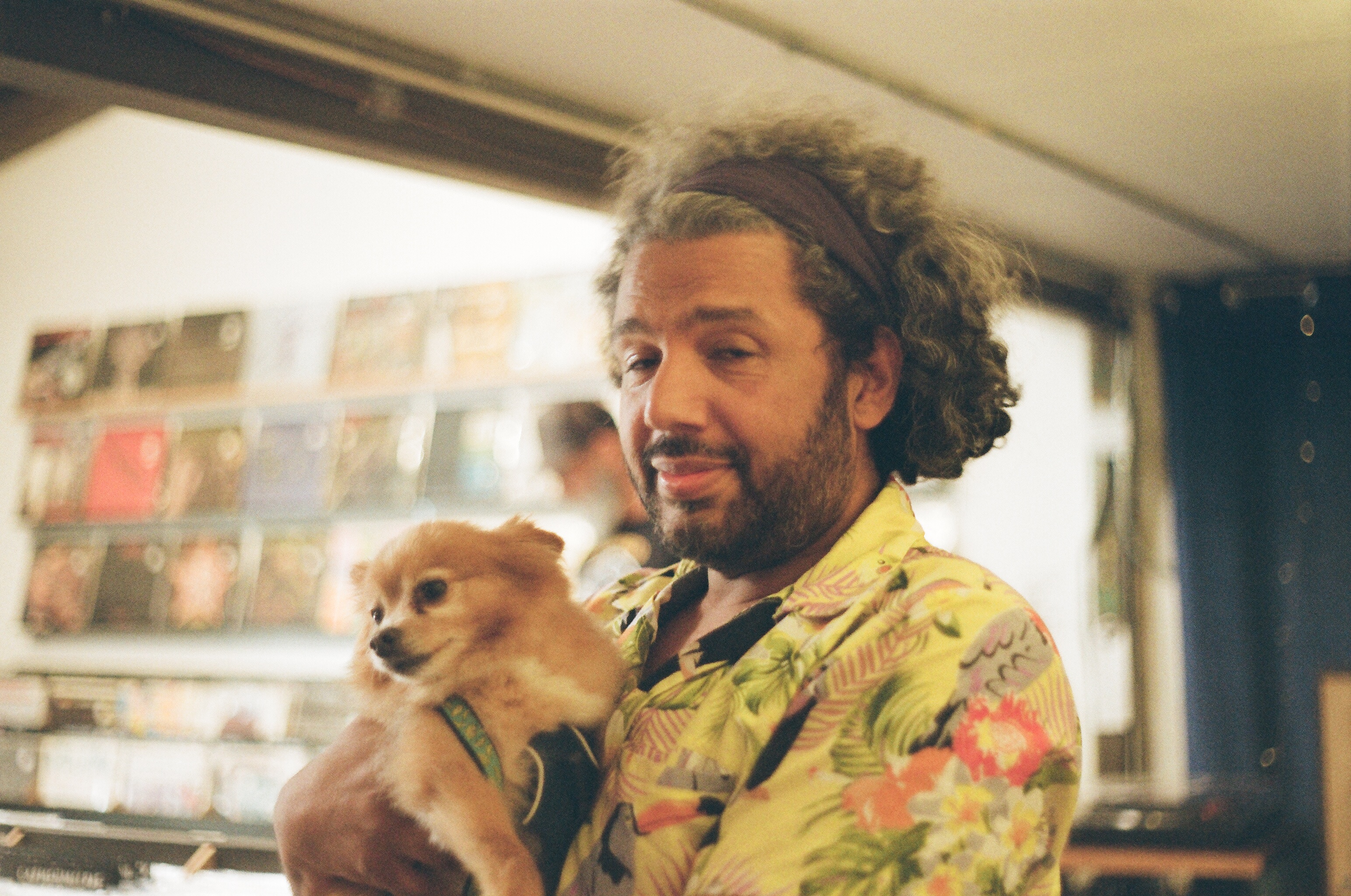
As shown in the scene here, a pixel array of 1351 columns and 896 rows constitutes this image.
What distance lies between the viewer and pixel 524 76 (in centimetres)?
280

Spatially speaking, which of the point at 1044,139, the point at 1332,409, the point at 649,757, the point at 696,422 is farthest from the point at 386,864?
the point at 1332,409

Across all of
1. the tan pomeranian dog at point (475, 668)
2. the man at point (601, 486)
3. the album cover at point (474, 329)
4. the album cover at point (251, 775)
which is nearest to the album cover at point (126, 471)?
the album cover at point (251, 775)

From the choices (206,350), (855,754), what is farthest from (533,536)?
(206,350)

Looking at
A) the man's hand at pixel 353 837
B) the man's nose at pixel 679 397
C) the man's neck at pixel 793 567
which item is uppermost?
the man's nose at pixel 679 397

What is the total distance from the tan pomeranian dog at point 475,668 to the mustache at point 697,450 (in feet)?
0.90

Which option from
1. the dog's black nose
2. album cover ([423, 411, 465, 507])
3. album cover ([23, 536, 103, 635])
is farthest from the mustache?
album cover ([23, 536, 103, 635])

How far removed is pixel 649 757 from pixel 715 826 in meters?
0.10

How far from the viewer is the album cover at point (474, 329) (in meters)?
3.61

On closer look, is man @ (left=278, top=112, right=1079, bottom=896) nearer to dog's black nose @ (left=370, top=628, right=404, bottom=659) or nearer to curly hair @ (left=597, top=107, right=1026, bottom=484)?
curly hair @ (left=597, top=107, right=1026, bottom=484)

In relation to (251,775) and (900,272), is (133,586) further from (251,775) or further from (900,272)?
(900,272)

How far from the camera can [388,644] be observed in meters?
1.17

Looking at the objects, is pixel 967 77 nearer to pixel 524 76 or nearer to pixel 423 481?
pixel 524 76

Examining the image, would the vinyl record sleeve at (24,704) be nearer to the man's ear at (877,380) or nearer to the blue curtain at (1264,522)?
the man's ear at (877,380)

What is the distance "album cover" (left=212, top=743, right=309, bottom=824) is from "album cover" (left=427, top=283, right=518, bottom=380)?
130 cm
